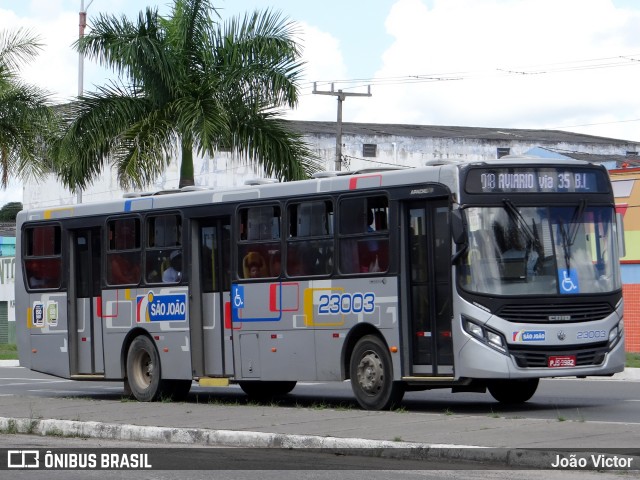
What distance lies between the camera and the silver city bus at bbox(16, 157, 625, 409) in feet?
51.3

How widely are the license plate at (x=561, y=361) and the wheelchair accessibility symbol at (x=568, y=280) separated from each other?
31.3 inches

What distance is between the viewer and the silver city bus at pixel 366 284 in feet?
51.3

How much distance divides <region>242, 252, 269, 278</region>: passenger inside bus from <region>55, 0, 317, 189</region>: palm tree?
8243mm

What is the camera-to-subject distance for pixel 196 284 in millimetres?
19391

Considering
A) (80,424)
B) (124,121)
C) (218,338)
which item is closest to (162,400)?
(218,338)

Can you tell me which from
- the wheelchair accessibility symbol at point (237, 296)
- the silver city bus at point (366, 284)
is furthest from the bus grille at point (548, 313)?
the wheelchair accessibility symbol at point (237, 296)

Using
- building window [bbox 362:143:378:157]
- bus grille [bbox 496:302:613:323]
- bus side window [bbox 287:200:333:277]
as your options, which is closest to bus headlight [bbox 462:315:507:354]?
bus grille [bbox 496:302:613:323]

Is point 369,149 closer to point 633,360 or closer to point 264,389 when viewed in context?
point 633,360

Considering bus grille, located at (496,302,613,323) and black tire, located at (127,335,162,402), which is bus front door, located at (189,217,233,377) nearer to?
black tire, located at (127,335,162,402)

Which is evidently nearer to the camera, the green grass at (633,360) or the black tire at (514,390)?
the black tire at (514,390)

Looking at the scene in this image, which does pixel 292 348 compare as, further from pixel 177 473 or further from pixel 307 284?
pixel 177 473

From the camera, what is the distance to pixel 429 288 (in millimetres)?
16172

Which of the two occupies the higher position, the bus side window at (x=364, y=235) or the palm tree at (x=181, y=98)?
the palm tree at (x=181, y=98)

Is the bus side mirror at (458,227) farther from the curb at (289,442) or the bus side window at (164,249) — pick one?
the bus side window at (164,249)
